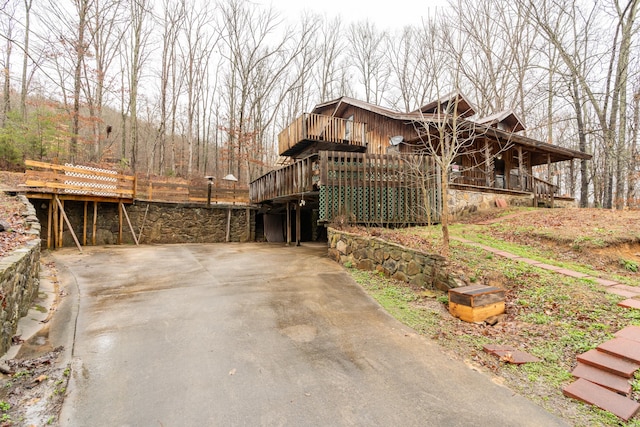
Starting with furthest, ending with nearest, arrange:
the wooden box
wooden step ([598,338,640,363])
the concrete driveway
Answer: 1. the wooden box
2. wooden step ([598,338,640,363])
3. the concrete driveway

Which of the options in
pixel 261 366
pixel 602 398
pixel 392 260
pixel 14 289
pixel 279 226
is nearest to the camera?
pixel 602 398

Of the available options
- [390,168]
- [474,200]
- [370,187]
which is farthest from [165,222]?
[474,200]

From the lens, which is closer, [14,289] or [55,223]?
[14,289]

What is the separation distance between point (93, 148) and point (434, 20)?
21.5m

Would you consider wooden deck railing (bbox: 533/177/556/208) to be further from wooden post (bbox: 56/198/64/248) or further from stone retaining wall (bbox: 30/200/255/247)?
wooden post (bbox: 56/198/64/248)

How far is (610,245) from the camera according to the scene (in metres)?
5.51

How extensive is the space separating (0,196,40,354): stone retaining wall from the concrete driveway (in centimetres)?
50

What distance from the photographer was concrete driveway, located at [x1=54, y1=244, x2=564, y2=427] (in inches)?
77.7

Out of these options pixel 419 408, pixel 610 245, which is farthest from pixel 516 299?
pixel 610 245

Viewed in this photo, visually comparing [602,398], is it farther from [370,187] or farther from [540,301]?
[370,187]

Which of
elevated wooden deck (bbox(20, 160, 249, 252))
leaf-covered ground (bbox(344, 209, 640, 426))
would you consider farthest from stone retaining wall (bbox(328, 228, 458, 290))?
elevated wooden deck (bbox(20, 160, 249, 252))

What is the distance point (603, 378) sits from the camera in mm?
2188

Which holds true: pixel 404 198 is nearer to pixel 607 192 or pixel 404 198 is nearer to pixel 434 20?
pixel 434 20

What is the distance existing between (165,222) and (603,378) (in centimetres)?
1448
